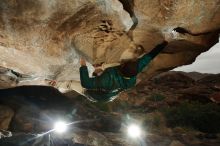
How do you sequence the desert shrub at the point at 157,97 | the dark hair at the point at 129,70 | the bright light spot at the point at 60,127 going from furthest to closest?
the desert shrub at the point at 157,97, the bright light spot at the point at 60,127, the dark hair at the point at 129,70

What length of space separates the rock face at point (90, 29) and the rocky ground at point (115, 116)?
506 centimetres

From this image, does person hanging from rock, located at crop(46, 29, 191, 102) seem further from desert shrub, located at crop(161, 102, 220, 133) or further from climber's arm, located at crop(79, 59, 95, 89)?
desert shrub, located at crop(161, 102, 220, 133)

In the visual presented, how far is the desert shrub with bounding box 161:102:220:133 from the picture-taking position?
19938mm

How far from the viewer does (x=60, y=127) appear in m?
13.9

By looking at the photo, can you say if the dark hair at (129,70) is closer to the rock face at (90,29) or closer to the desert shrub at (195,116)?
the rock face at (90,29)

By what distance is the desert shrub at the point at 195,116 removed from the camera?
785 inches

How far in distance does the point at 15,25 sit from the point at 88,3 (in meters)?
1.75

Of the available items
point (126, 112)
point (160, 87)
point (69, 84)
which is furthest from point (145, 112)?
point (69, 84)

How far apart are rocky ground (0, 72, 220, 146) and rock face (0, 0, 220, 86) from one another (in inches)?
199

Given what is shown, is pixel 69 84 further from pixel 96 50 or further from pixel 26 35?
pixel 26 35

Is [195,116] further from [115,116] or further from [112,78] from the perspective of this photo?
Answer: [112,78]

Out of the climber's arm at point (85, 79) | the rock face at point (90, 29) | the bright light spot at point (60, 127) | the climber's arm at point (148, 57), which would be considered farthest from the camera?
the bright light spot at point (60, 127)

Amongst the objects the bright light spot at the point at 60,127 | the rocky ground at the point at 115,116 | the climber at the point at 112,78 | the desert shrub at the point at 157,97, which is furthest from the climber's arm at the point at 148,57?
the desert shrub at the point at 157,97

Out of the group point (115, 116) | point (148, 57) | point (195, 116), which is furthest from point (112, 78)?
point (195, 116)
